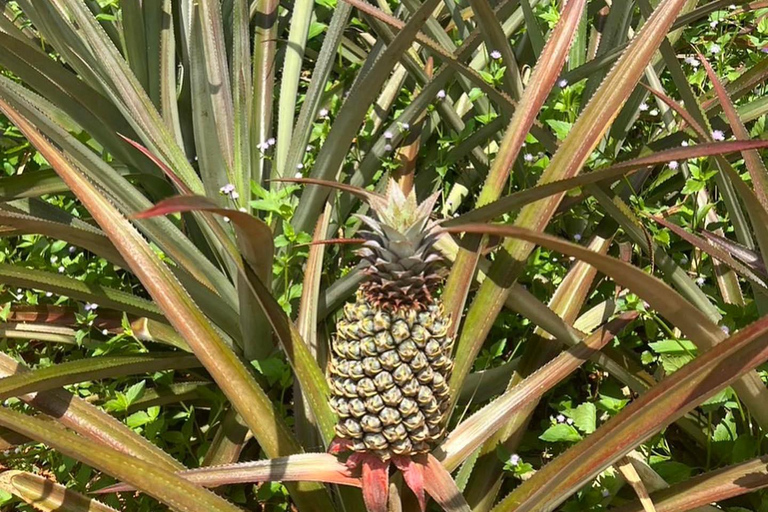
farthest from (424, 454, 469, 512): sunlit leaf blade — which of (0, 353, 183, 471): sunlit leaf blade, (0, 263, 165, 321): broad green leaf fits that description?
(0, 263, 165, 321): broad green leaf

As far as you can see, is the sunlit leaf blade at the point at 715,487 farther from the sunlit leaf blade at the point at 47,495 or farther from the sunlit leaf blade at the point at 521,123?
the sunlit leaf blade at the point at 47,495

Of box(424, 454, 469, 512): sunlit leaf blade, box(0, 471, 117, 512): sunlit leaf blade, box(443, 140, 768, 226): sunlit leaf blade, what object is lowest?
box(0, 471, 117, 512): sunlit leaf blade

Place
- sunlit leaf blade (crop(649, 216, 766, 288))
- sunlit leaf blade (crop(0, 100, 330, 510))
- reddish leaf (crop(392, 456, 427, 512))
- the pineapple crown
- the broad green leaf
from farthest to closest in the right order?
the broad green leaf → sunlit leaf blade (crop(649, 216, 766, 288)) → sunlit leaf blade (crop(0, 100, 330, 510)) → reddish leaf (crop(392, 456, 427, 512)) → the pineapple crown

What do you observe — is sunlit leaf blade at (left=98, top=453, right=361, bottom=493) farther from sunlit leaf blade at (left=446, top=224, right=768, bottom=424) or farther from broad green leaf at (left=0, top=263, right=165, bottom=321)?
broad green leaf at (left=0, top=263, right=165, bottom=321)

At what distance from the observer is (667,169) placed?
217 centimetres

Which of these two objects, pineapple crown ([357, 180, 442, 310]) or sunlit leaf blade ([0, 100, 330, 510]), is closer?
pineapple crown ([357, 180, 442, 310])

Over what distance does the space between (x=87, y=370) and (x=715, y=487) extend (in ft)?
4.51

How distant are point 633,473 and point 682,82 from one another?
94 cm

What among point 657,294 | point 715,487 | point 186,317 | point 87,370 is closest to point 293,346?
point 186,317

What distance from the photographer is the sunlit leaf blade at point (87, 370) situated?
4.87 ft

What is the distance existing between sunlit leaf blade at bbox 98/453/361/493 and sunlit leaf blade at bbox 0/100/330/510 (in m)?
0.09

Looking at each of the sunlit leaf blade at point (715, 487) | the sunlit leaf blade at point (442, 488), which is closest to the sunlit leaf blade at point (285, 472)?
the sunlit leaf blade at point (442, 488)

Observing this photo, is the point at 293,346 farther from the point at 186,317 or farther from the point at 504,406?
the point at 504,406

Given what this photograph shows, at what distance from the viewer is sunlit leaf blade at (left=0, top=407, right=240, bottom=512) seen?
1.28 metres
